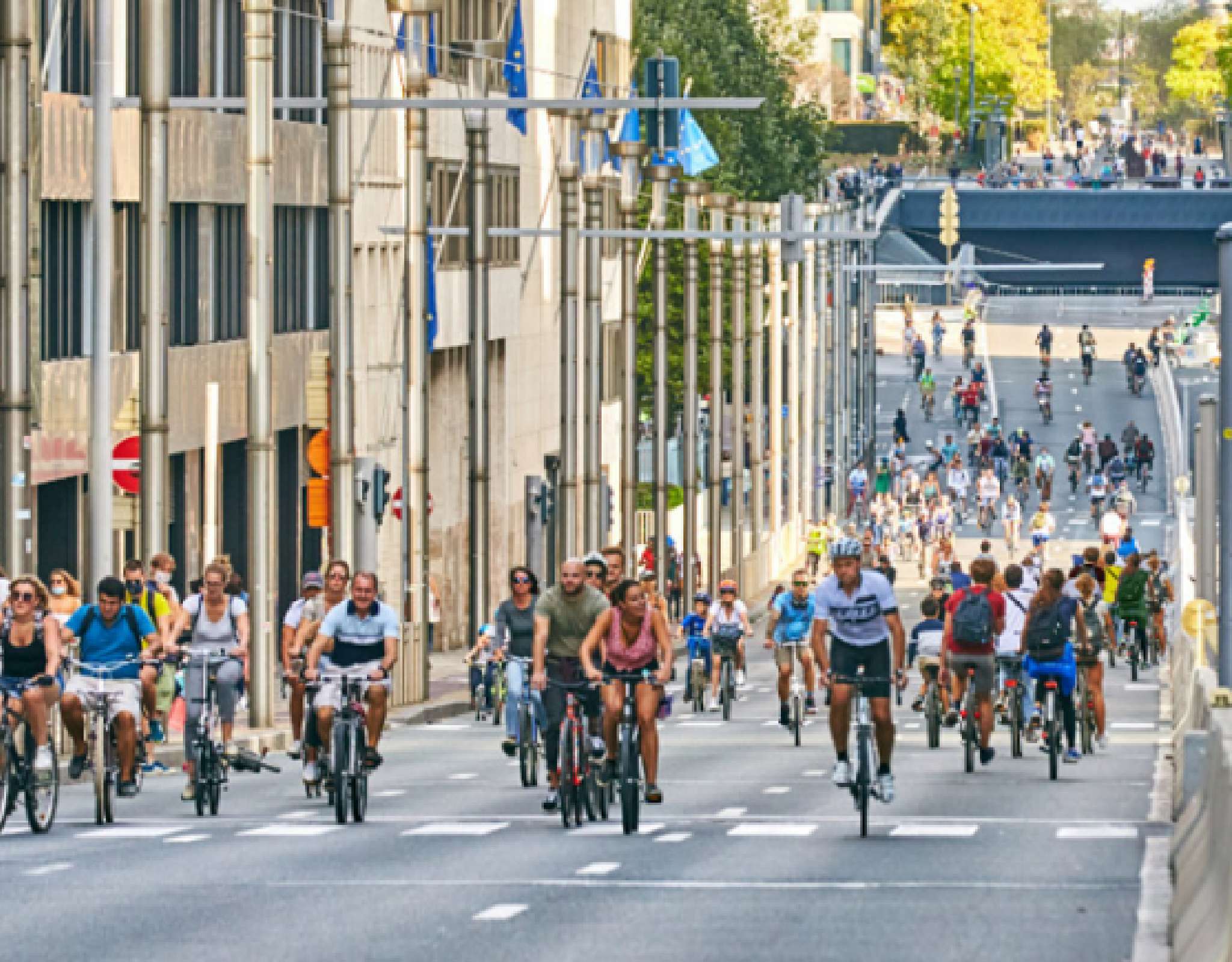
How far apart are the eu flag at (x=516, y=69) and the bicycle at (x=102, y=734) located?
35169 millimetres

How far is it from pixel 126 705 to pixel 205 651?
1.65 metres

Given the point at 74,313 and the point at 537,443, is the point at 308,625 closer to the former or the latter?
the point at 74,313

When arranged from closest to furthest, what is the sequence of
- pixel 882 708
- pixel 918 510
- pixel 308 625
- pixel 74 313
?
pixel 882 708 → pixel 308 625 → pixel 74 313 → pixel 918 510

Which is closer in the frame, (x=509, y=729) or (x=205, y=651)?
(x=205, y=651)

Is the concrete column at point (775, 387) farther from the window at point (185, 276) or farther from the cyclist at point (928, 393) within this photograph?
the window at point (185, 276)

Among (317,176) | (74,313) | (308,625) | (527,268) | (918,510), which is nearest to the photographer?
(308,625)

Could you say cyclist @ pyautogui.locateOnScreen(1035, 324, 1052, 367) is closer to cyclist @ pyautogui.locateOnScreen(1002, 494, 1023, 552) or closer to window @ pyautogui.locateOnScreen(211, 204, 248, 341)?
cyclist @ pyautogui.locateOnScreen(1002, 494, 1023, 552)

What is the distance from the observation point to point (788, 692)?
116ft

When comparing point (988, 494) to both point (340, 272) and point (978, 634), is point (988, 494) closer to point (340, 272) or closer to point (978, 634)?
point (340, 272)

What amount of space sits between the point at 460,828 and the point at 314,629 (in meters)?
5.14

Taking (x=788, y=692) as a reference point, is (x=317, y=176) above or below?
above

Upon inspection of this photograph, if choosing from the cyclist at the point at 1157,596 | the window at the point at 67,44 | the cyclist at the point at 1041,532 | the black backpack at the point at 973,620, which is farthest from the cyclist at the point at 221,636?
the cyclist at the point at 1041,532

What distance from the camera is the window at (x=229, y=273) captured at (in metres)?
47.7

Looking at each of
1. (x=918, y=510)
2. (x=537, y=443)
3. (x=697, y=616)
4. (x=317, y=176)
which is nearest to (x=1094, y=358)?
(x=918, y=510)
